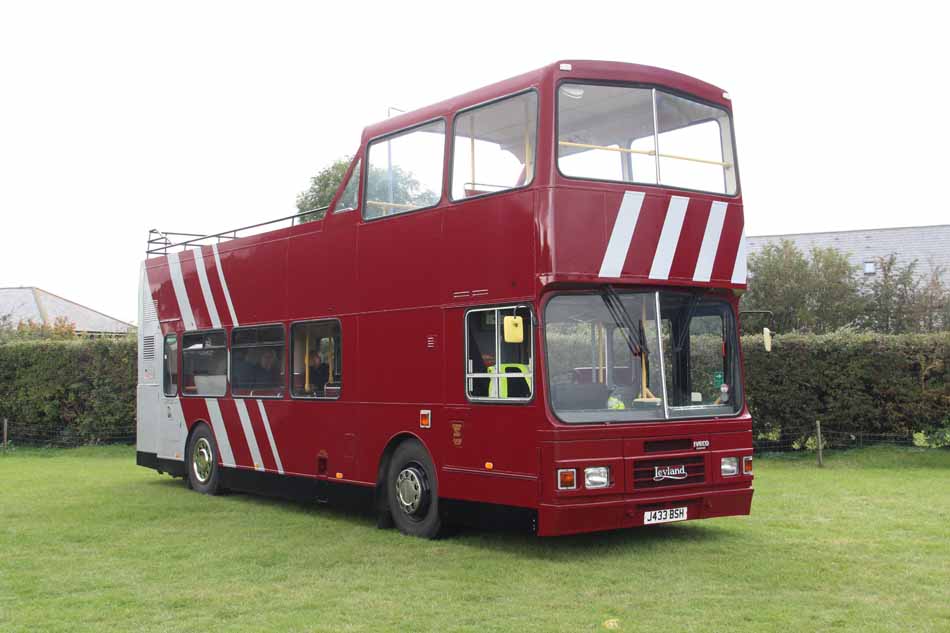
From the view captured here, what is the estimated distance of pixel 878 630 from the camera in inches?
282

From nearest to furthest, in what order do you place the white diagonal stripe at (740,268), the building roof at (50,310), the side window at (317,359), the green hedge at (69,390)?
the white diagonal stripe at (740,268) → the side window at (317,359) → the green hedge at (69,390) → the building roof at (50,310)

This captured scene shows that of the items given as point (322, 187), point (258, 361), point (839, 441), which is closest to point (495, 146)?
point (258, 361)

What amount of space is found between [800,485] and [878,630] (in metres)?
8.52

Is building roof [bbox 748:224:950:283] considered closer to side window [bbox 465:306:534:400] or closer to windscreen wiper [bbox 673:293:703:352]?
windscreen wiper [bbox 673:293:703:352]

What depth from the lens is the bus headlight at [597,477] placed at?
981 centimetres

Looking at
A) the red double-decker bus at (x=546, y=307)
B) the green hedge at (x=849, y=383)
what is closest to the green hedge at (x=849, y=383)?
the green hedge at (x=849, y=383)

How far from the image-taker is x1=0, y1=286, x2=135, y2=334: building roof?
5422 cm

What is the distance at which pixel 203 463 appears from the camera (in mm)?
16172

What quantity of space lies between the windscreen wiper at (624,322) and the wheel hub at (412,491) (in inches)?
107

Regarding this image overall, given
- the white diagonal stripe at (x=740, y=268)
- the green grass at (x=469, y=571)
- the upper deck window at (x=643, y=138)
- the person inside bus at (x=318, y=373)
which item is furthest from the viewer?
the person inside bus at (x=318, y=373)

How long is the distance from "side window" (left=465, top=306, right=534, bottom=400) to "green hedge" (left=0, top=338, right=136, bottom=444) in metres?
15.8

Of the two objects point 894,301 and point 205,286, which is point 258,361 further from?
point 894,301

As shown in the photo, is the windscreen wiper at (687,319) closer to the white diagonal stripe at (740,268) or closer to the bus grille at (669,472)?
the white diagonal stripe at (740,268)

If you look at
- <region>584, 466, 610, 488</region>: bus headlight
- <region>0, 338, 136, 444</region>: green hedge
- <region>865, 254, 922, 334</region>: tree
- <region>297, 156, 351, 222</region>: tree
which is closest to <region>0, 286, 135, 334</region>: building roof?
<region>297, 156, 351, 222</region>: tree
